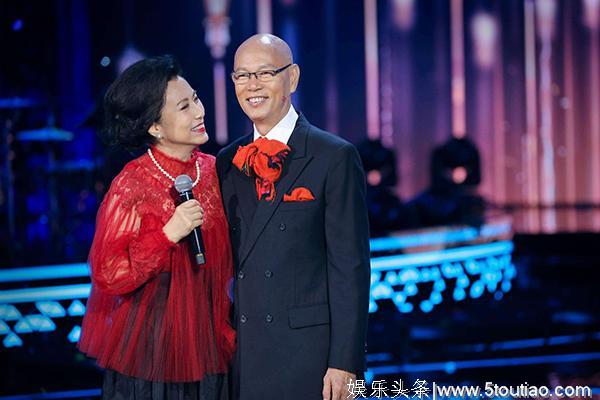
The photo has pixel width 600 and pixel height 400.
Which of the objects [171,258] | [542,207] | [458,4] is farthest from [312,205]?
[542,207]

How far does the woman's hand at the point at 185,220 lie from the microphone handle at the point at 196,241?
0.06 feet

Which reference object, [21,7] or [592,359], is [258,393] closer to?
[592,359]

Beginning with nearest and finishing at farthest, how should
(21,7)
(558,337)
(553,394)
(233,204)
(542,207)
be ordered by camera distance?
(233,204) < (553,394) < (558,337) < (21,7) < (542,207)

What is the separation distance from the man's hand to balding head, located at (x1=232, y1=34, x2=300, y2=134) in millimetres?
667

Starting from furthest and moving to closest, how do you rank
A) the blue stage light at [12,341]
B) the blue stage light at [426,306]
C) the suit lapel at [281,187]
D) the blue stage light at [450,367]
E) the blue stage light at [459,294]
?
the blue stage light at [459,294], the blue stage light at [426,306], the blue stage light at [450,367], the blue stage light at [12,341], the suit lapel at [281,187]

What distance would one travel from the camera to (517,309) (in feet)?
17.6

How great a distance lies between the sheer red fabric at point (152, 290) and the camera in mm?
2012

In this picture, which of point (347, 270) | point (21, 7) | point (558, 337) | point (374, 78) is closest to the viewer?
point (347, 270)

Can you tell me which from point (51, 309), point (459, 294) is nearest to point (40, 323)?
point (51, 309)

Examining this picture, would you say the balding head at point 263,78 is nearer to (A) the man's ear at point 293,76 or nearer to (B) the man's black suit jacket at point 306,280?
(A) the man's ear at point 293,76

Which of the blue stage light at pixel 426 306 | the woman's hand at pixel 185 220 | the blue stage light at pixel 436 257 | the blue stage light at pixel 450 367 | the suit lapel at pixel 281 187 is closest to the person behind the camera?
the woman's hand at pixel 185 220

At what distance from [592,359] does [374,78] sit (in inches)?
137

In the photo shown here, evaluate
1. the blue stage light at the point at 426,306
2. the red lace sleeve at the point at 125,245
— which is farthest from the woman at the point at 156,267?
the blue stage light at the point at 426,306

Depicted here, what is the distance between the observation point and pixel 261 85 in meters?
2.05
